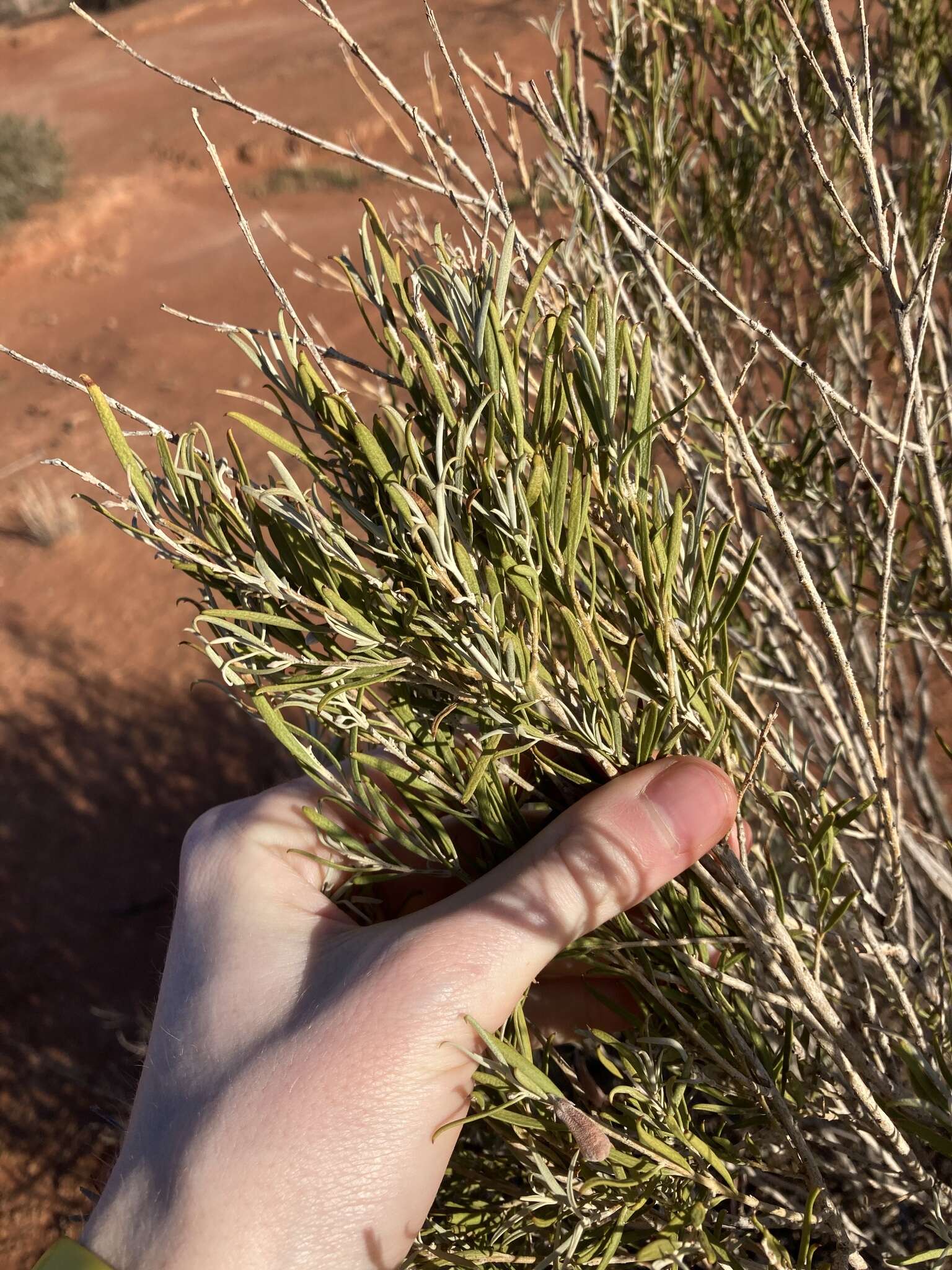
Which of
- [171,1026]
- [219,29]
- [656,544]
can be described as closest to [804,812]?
[656,544]

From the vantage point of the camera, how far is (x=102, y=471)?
5875mm

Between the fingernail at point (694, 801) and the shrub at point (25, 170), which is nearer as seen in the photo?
the fingernail at point (694, 801)

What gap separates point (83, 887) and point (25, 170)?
911 centimetres

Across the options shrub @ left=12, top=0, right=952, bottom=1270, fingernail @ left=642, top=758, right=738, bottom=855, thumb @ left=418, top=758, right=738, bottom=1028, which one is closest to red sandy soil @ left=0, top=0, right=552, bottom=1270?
thumb @ left=418, top=758, right=738, bottom=1028

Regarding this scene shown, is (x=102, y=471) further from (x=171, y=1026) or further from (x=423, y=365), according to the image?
(x=423, y=365)

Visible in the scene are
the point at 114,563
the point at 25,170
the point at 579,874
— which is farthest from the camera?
the point at 25,170

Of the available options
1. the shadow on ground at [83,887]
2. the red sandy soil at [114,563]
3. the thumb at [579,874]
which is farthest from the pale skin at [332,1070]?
the shadow on ground at [83,887]

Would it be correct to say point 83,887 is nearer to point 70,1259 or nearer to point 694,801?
point 70,1259

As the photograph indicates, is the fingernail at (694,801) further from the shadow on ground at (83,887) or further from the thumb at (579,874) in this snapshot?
the shadow on ground at (83,887)

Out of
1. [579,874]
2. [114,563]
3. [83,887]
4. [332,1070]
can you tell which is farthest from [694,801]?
[114,563]

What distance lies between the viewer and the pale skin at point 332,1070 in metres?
0.89

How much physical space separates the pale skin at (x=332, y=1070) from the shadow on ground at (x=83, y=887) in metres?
1.62

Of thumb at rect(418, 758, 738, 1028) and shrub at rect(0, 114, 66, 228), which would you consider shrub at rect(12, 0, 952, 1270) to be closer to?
thumb at rect(418, 758, 738, 1028)

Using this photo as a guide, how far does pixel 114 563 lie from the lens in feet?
17.5
